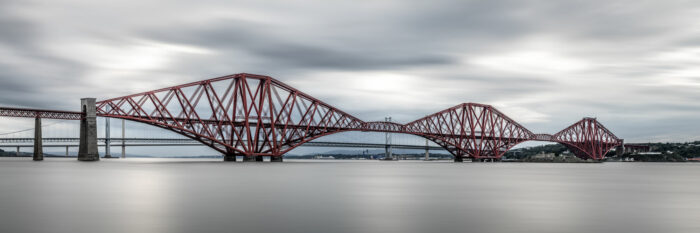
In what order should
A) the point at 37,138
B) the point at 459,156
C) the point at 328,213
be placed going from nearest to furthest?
the point at 328,213 < the point at 37,138 < the point at 459,156

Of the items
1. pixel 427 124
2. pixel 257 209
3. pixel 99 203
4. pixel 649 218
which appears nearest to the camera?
pixel 649 218

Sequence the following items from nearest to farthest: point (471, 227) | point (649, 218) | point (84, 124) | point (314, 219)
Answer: point (471, 227), point (314, 219), point (649, 218), point (84, 124)

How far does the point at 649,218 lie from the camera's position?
1858 cm

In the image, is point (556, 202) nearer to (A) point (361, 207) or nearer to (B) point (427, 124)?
(A) point (361, 207)

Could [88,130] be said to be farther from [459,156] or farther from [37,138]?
[459,156]

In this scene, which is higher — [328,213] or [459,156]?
[328,213]

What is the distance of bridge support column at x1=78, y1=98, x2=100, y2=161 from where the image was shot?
94312 mm

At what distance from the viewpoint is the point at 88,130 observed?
9400cm

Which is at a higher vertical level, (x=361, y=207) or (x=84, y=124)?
(x=84, y=124)

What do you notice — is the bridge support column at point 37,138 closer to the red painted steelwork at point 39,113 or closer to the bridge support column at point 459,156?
the red painted steelwork at point 39,113

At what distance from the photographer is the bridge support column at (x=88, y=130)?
309 feet

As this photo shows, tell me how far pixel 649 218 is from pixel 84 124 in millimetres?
93357

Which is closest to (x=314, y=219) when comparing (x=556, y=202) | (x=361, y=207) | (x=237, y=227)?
(x=237, y=227)

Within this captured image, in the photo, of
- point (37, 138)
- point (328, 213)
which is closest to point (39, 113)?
point (37, 138)
